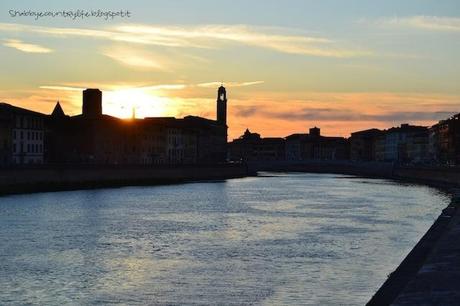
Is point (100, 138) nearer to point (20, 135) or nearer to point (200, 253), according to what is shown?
point (20, 135)

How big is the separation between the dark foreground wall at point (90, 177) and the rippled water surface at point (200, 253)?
842 inches

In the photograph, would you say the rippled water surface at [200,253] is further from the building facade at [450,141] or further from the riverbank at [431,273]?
the building facade at [450,141]

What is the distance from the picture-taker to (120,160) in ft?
529

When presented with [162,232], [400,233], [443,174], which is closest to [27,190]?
[162,232]

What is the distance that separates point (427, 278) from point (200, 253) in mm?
13566

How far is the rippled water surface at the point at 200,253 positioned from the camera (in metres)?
25.3

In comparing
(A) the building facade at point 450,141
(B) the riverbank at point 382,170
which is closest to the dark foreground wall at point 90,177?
(B) the riverbank at point 382,170

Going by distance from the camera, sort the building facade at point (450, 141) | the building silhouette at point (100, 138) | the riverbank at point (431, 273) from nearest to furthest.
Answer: the riverbank at point (431, 273) < the building silhouette at point (100, 138) < the building facade at point (450, 141)

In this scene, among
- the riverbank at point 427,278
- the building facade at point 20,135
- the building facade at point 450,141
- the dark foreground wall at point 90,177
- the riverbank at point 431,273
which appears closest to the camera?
the riverbank at point 427,278

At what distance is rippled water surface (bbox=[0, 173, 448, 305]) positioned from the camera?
25.3m

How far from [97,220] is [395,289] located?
1283 inches

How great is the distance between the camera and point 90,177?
106 m

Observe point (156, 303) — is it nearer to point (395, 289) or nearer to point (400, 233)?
point (395, 289)

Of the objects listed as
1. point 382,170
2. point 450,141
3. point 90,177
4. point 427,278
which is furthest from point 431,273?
point 450,141
